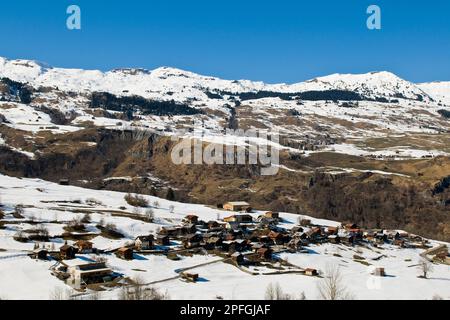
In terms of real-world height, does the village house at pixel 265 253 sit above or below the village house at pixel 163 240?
below

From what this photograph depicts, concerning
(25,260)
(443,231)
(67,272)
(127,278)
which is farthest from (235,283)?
(443,231)

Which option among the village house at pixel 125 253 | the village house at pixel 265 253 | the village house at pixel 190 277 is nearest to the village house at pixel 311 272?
the village house at pixel 265 253

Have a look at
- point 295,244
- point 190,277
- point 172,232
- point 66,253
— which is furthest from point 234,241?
point 66,253

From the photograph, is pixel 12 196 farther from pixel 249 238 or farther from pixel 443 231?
pixel 443 231

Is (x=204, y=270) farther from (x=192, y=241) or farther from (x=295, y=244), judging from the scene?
(x=295, y=244)

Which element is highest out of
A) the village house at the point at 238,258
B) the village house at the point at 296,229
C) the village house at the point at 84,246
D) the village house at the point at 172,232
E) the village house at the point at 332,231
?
the village house at the point at 84,246

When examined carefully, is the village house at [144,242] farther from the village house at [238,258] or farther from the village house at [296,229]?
the village house at [296,229]
